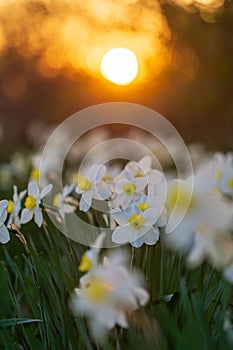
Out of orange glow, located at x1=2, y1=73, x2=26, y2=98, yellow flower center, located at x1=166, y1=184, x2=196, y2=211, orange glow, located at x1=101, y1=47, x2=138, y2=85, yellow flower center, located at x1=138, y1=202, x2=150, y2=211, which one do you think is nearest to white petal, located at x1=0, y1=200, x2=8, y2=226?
yellow flower center, located at x1=138, y1=202, x2=150, y2=211

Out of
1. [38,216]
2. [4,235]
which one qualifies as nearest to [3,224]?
[4,235]

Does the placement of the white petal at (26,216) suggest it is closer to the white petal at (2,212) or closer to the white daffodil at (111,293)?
the white petal at (2,212)

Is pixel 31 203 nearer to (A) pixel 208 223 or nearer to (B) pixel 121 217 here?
(B) pixel 121 217

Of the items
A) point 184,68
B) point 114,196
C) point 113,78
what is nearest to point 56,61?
point 113,78

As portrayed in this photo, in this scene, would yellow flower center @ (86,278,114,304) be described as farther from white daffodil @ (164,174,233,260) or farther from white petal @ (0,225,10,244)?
white petal @ (0,225,10,244)

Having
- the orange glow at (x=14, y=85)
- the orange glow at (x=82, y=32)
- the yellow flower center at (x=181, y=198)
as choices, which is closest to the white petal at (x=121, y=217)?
the yellow flower center at (x=181, y=198)

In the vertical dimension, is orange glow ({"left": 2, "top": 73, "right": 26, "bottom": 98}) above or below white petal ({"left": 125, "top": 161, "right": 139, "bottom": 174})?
above
